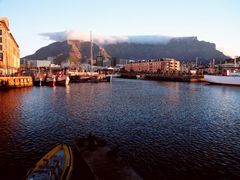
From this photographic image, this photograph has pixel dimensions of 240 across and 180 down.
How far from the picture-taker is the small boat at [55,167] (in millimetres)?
14477

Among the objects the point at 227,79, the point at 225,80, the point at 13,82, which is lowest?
the point at 225,80

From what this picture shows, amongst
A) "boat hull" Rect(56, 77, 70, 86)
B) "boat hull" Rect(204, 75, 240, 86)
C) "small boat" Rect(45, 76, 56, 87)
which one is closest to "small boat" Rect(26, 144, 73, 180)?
"small boat" Rect(45, 76, 56, 87)

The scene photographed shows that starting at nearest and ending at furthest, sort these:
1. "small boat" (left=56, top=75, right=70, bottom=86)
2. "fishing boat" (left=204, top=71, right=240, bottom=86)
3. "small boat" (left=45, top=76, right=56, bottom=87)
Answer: "small boat" (left=45, top=76, right=56, bottom=87)
"small boat" (left=56, top=75, right=70, bottom=86)
"fishing boat" (left=204, top=71, right=240, bottom=86)

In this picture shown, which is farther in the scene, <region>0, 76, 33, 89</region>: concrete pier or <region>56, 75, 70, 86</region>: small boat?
<region>56, 75, 70, 86</region>: small boat

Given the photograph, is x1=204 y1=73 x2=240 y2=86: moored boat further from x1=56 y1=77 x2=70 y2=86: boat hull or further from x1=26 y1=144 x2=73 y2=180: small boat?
x1=26 y1=144 x2=73 y2=180: small boat

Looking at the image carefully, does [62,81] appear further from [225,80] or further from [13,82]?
[225,80]

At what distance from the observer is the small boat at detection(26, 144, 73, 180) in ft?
47.5

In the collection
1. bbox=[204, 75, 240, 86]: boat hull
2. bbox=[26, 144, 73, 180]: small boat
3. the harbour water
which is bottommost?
the harbour water

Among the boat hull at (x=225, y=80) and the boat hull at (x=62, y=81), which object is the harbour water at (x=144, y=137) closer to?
the boat hull at (x=62, y=81)

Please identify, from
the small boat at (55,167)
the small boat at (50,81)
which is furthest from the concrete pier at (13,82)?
the small boat at (55,167)

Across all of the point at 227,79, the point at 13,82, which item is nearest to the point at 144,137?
the point at 13,82

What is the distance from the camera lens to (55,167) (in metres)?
15.3

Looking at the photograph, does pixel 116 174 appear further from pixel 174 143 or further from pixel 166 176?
pixel 174 143

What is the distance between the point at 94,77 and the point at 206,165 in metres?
130
